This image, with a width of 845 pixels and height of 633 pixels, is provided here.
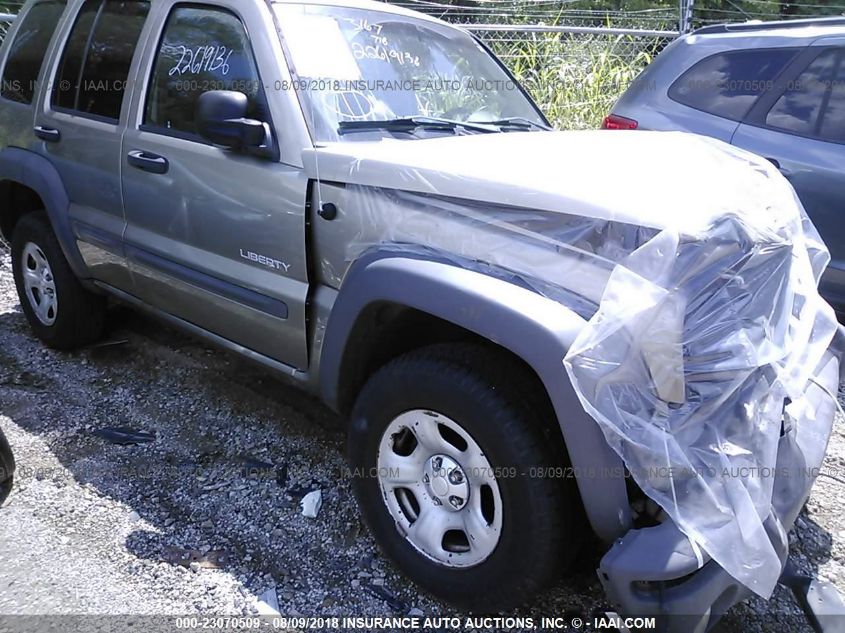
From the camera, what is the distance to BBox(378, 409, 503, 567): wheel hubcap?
2283mm

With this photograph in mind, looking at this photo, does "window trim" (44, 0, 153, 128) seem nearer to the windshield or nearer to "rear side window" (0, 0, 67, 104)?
"rear side window" (0, 0, 67, 104)

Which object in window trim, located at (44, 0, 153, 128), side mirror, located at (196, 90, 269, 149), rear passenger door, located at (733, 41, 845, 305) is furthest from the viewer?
rear passenger door, located at (733, 41, 845, 305)

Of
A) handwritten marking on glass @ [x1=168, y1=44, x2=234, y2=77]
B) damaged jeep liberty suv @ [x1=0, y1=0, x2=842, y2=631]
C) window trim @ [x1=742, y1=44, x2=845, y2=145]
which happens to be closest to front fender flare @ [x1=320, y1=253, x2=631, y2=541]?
damaged jeep liberty suv @ [x1=0, y1=0, x2=842, y2=631]

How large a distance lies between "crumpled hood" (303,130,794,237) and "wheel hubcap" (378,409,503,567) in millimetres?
731

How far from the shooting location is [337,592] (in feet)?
8.50

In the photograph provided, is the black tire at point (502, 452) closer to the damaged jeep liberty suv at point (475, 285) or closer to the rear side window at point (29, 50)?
the damaged jeep liberty suv at point (475, 285)

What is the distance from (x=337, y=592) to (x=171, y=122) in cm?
212

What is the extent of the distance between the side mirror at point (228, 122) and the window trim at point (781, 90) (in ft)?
9.77

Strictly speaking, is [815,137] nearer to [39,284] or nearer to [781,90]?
[781,90]

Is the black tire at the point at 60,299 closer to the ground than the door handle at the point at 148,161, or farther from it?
closer to the ground

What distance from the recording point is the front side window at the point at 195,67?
9.79ft

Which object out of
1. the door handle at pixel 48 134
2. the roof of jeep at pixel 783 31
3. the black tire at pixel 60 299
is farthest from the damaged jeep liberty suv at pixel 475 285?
the roof of jeep at pixel 783 31

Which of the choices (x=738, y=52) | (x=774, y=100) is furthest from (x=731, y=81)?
(x=774, y=100)

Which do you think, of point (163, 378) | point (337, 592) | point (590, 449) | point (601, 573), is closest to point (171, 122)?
point (163, 378)
